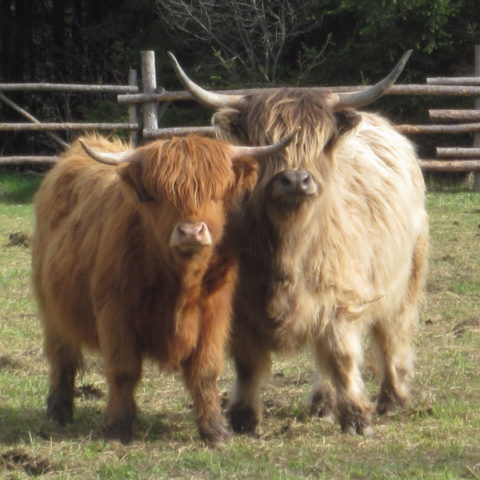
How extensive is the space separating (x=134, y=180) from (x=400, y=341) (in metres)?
2.17

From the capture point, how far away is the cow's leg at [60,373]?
5.54 m

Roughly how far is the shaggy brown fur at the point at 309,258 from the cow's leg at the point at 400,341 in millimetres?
432

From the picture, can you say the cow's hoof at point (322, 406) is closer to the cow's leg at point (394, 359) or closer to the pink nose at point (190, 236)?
the cow's leg at point (394, 359)

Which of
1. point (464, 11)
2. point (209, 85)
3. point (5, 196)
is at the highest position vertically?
point (464, 11)

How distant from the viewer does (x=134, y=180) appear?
4789mm

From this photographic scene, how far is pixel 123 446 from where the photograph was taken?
15.9 feet

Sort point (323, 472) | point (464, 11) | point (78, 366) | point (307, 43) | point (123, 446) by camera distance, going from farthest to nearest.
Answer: point (307, 43)
point (464, 11)
point (78, 366)
point (123, 446)
point (323, 472)

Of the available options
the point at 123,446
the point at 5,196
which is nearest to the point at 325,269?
the point at 123,446

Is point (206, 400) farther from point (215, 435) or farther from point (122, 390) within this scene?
point (122, 390)

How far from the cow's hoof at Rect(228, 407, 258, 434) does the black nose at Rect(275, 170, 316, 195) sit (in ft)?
3.82

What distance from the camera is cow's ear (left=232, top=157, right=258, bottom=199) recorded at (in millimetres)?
4941

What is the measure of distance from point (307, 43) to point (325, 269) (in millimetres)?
15156

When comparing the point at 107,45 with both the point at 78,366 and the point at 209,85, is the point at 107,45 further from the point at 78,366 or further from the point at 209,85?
the point at 78,366

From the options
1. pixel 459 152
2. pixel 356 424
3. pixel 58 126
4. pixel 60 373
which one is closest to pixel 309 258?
pixel 356 424
